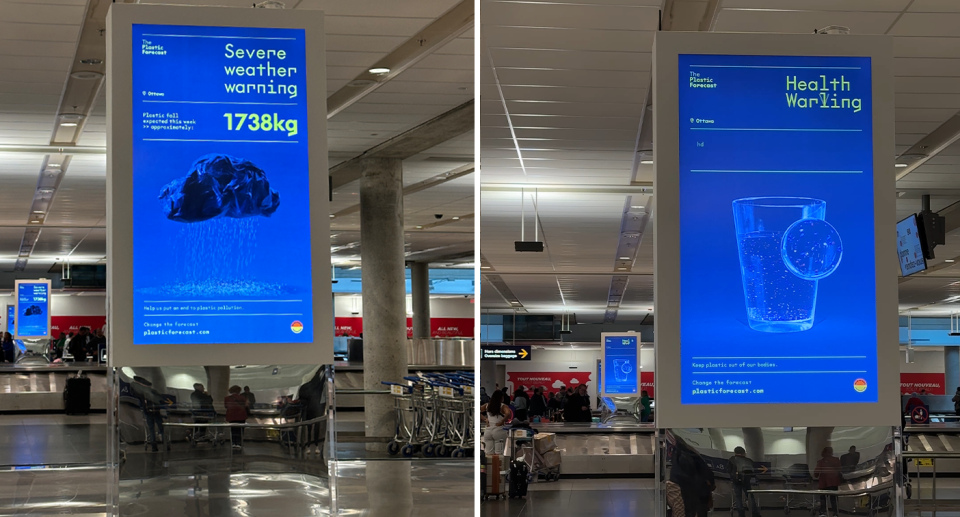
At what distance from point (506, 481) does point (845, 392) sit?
8.89 metres

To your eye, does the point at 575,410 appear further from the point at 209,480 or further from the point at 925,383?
the point at 925,383

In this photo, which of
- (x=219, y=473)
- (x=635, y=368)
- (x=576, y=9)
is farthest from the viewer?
(x=635, y=368)

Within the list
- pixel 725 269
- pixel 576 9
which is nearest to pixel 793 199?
pixel 725 269

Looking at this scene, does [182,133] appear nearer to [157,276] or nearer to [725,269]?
[157,276]

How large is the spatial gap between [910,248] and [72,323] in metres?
31.4

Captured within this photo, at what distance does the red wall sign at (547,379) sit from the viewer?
39.6 m

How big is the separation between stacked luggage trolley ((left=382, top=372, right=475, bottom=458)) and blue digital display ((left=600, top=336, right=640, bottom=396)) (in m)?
5.61

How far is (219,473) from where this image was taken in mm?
3223

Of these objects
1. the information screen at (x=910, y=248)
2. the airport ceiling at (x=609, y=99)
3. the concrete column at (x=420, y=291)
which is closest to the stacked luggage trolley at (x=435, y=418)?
the airport ceiling at (x=609, y=99)

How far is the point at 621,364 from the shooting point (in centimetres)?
1786

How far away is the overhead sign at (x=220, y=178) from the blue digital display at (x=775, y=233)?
146cm

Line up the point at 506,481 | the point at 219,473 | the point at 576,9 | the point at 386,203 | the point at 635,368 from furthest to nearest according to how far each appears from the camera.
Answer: the point at 635,368 → the point at 386,203 → the point at 506,481 → the point at 576,9 → the point at 219,473

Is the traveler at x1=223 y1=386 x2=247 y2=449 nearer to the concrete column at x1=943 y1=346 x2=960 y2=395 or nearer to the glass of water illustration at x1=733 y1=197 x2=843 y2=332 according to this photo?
the glass of water illustration at x1=733 y1=197 x2=843 y2=332

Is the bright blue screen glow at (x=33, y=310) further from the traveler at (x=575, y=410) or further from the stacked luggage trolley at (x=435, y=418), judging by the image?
the traveler at (x=575, y=410)
